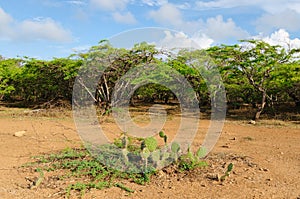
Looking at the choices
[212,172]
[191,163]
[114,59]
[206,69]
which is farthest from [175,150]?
[206,69]

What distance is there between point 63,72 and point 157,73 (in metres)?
6.13

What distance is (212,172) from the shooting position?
14.8ft

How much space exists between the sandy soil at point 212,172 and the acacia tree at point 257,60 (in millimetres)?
4330

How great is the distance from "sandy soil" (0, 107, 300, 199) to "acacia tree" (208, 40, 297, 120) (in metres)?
4.33

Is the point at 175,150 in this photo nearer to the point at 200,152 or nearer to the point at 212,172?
the point at 200,152

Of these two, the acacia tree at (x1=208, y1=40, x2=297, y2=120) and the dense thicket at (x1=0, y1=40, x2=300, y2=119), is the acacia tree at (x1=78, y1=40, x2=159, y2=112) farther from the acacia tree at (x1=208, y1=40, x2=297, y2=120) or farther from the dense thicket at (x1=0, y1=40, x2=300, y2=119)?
the acacia tree at (x1=208, y1=40, x2=297, y2=120)

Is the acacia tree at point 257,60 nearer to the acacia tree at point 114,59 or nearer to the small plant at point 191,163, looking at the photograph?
the acacia tree at point 114,59

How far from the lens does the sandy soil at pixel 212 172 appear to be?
3783 millimetres

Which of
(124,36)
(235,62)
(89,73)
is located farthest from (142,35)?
(235,62)

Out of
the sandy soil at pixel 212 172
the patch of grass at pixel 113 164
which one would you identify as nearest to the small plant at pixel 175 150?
the patch of grass at pixel 113 164

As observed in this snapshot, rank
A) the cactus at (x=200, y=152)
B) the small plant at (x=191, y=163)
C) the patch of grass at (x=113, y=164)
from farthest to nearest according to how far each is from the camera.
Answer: the cactus at (x=200, y=152), the small plant at (x=191, y=163), the patch of grass at (x=113, y=164)

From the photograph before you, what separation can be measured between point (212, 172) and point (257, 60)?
783 centimetres

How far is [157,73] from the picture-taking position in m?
10.8

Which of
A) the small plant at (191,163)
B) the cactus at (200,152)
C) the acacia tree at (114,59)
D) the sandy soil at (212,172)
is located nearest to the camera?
the sandy soil at (212,172)
